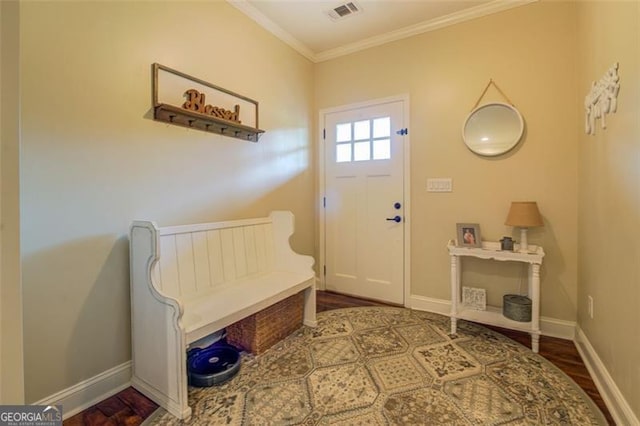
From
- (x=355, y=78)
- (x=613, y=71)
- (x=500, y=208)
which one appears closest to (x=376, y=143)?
(x=355, y=78)

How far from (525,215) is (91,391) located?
2.98m

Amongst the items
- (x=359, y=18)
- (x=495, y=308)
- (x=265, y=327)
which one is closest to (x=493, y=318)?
(x=495, y=308)

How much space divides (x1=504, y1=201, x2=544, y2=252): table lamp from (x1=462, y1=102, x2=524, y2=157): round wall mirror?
20.3 inches

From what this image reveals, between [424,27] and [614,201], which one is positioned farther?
[424,27]

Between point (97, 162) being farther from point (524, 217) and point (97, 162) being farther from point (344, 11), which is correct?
point (524, 217)

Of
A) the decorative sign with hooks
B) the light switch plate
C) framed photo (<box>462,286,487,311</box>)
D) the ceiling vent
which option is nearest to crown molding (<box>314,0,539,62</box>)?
the ceiling vent

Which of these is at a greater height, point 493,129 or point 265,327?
point 493,129

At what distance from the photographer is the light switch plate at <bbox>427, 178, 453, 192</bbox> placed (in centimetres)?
273

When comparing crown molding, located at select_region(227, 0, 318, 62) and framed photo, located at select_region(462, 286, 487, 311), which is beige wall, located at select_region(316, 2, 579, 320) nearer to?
framed photo, located at select_region(462, 286, 487, 311)

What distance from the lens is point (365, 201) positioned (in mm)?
3152

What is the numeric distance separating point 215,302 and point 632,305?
2.13m

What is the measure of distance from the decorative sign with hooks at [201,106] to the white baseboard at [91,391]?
153 cm

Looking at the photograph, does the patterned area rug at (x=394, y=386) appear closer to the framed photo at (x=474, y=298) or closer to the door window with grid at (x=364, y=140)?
the framed photo at (x=474, y=298)

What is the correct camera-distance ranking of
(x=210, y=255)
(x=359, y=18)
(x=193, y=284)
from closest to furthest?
(x=193, y=284) < (x=210, y=255) < (x=359, y=18)
